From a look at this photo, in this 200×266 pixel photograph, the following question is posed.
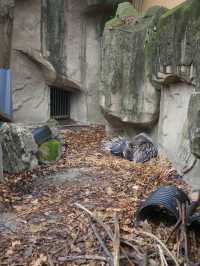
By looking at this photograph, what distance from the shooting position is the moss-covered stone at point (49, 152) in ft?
25.8

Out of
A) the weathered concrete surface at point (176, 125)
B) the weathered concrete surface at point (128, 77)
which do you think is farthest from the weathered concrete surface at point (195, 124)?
the weathered concrete surface at point (128, 77)

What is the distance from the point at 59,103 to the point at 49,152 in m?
4.51

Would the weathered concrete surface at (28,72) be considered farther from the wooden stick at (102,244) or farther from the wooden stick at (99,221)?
the wooden stick at (102,244)

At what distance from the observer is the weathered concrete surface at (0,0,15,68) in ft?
32.2

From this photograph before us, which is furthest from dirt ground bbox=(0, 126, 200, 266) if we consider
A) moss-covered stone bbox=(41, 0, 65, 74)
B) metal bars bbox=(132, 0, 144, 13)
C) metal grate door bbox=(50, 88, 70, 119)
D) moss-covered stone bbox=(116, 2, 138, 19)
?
metal bars bbox=(132, 0, 144, 13)

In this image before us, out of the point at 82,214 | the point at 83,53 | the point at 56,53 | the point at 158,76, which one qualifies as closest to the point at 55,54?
the point at 56,53

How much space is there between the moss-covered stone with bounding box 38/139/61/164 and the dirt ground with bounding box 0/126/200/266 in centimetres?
19

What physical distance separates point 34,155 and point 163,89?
257cm

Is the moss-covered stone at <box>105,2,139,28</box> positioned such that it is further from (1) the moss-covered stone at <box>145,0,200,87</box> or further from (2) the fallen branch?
(2) the fallen branch

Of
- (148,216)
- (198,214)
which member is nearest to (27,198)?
(148,216)

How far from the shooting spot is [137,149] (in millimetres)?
8242

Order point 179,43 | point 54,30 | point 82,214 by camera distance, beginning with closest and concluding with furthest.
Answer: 1. point 82,214
2. point 179,43
3. point 54,30

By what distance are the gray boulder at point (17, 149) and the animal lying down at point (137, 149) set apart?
1.75 meters

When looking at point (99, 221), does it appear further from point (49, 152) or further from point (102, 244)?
point (49, 152)
